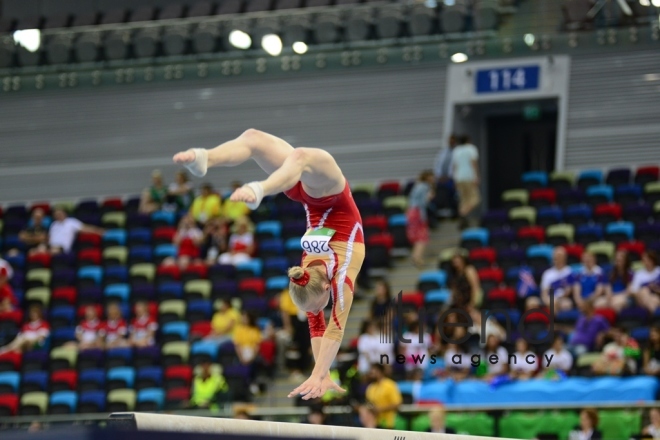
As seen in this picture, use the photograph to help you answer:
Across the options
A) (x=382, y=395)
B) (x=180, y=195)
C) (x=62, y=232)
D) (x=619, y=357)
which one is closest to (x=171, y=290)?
(x=180, y=195)

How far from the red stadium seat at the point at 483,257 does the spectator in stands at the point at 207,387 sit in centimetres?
358

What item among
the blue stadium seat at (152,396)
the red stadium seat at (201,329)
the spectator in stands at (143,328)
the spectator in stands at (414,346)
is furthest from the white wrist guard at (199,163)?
the spectator in stands at (143,328)

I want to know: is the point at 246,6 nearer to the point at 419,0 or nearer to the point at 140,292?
the point at 419,0

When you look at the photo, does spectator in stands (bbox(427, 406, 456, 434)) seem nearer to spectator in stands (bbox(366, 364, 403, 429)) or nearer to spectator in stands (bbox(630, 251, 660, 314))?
spectator in stands (bbox(366, 364, 403, 429))

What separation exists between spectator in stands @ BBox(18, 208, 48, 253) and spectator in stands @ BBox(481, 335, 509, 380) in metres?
8.36

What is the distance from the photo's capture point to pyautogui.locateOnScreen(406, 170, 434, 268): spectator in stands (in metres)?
16.1

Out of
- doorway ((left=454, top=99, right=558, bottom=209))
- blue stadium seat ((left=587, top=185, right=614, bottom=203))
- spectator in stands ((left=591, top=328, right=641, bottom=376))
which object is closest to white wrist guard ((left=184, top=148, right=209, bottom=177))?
spectator in stands ((left=591, top=328, right=641, bottom=376))

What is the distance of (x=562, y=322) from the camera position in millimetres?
13352

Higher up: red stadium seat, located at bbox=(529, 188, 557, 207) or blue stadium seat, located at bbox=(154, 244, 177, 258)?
red stadium seat, located at bbox=(529, 188, 557, 207)

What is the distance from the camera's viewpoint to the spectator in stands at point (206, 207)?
17.1m

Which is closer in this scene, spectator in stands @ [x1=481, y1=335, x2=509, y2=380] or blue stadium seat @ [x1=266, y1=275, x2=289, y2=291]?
spectator in stands @ [x1=481, y1=335, x2=509, y2=380]

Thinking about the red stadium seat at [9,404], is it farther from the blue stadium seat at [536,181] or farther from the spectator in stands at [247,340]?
the blue stadium seat at [536,181]

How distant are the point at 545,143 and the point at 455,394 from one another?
8278 millimetres

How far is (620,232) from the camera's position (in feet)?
48.9
